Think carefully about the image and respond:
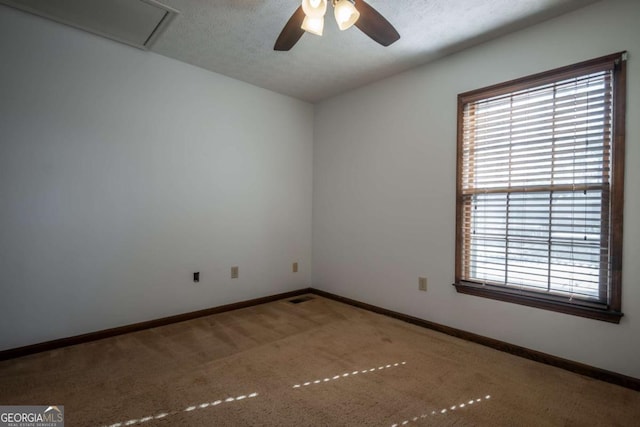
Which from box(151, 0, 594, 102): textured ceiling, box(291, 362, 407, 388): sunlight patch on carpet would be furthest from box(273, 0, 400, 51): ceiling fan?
box(291, 362, 407, 388): sunlight patch on carpet

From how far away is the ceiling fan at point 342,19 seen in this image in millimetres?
1684

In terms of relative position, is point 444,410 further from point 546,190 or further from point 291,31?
point 291,31

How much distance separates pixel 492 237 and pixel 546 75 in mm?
1237

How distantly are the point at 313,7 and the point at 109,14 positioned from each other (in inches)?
62.2

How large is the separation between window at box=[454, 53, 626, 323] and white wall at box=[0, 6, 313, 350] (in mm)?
2122

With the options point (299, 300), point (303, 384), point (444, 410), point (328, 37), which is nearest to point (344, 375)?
point (303, 384)

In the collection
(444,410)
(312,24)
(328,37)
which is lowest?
(444,410)

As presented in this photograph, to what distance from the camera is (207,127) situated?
3.08 meters

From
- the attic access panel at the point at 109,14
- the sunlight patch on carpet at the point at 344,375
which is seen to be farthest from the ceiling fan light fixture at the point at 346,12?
the sunlight patch on carpet at the point at 344,375

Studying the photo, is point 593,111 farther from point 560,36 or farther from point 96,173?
point 96,173

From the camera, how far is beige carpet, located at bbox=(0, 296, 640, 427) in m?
1.60

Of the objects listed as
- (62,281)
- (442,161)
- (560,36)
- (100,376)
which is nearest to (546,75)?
(560,36)

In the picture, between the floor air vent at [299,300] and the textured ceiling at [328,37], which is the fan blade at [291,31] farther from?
the floor air vent at [299,300]

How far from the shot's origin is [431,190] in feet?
9.24
